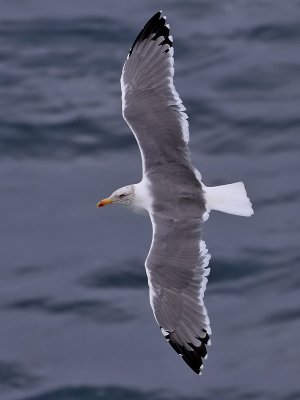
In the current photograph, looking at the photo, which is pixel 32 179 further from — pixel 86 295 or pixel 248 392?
pixel 248 392

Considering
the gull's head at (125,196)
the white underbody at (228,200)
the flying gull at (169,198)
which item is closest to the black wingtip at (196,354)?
the flying gull at (169,198)

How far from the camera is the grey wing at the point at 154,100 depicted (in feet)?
43.6

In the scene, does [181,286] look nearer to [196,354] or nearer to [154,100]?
[196,354]

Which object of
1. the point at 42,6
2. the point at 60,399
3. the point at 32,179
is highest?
the point at 42,6

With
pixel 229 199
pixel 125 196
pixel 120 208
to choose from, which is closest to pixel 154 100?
pixel 125 196

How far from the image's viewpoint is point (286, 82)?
1795 centimetres

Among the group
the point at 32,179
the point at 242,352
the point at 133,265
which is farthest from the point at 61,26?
the point at 242,352

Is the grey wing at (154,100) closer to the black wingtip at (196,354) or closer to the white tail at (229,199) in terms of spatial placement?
the white tail at (229,199)

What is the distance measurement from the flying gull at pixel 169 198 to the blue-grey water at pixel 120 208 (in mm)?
2198

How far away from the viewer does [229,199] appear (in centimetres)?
1277

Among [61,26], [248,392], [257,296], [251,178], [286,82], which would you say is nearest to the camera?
[248,392]

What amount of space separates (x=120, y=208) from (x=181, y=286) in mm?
4290

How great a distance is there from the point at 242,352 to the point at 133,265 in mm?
1675

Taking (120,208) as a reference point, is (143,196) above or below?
above
